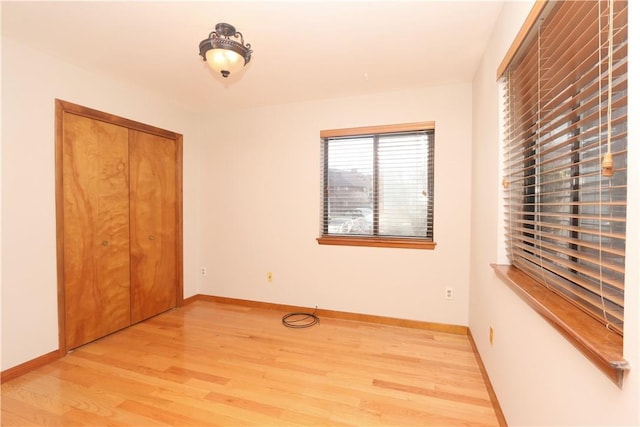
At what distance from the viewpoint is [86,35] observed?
81.7 inches

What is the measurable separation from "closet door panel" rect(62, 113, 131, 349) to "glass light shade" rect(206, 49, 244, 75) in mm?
1646

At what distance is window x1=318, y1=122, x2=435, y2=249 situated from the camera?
3.01 m

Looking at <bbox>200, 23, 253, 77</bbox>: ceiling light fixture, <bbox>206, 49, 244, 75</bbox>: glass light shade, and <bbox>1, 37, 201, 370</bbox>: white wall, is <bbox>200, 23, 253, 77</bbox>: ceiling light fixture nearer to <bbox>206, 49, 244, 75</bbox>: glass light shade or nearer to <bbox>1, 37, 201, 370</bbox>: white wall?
<bbox>206, 49, 244, 75</bbox>: glass light shade

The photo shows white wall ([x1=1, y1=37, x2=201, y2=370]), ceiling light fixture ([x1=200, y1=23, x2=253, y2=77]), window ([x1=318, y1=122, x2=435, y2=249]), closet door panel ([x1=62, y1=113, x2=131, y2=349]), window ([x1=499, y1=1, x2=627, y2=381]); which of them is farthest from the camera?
window ([x1=318, y1=122, x2=435, y2=249])

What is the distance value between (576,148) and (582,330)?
724 mm

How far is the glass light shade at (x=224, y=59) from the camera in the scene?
1740 millimetres

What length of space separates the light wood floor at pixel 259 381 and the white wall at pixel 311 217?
429mm

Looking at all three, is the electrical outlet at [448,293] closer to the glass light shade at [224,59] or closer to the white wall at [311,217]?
the white wall at [311,217]

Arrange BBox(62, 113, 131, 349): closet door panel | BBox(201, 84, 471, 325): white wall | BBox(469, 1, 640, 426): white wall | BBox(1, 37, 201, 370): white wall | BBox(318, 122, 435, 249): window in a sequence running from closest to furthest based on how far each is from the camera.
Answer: BBox(469, 1, 640, 426): white wall
BBox(1, 37, 201, 370): white wall
BBox(62, 113, 131, 349): closet door panel
BBox(201, 84, 471, 325): white wall
BBox(318, 122, 435, 249): window

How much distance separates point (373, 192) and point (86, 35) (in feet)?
8.87

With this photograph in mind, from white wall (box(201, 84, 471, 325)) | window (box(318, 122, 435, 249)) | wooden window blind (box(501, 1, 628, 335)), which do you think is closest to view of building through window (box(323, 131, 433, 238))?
window (box(318, 122, 435, 249))

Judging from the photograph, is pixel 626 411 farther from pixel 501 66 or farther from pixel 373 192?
pixel 373 192

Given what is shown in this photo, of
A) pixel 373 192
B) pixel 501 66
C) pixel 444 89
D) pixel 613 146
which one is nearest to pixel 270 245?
pixel 373 192

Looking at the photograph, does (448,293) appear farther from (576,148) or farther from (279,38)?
(279,38)
